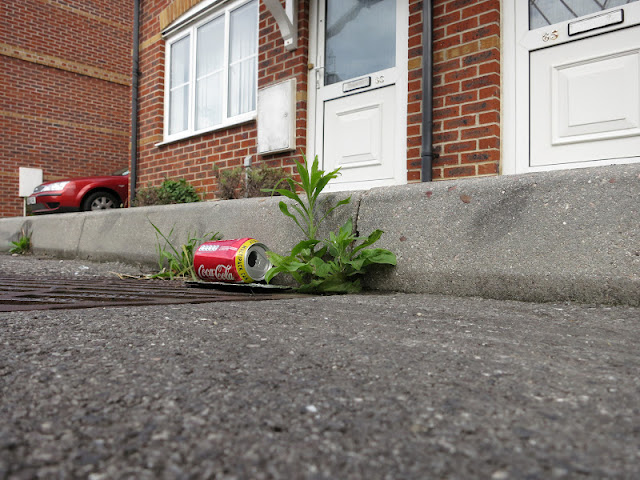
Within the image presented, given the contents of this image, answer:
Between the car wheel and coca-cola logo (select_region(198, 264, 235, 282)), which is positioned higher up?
the car wheel

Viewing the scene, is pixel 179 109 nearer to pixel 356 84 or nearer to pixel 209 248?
pixel 356 84

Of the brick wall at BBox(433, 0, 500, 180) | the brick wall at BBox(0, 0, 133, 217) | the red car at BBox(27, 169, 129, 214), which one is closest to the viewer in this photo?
the brick wall at BBox(433, 0, 500, 180)

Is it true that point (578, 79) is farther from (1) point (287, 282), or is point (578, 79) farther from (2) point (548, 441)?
(2) point (548, 441)

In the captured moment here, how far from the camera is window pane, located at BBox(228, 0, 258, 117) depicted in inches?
225

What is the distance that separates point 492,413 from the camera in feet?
2.71

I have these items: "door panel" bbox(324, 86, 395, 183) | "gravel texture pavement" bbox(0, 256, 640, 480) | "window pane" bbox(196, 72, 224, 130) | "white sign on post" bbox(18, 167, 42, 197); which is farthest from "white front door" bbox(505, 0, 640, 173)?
"white sign on post" bbox(18, 167, 42, 197)

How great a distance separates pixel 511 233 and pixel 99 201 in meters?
8.06

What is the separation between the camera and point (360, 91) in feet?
14.8

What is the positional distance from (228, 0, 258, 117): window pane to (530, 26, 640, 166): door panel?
3252mm

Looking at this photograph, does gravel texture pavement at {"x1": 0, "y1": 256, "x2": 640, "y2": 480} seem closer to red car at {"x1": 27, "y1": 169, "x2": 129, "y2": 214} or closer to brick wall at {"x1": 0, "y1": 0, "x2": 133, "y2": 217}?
red car at {"x1": 27, "y1": 169, "x2": 129, "y2": 214}

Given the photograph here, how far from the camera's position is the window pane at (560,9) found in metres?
3.26

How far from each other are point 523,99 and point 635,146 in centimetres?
82

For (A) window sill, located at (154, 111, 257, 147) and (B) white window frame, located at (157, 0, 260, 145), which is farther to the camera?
(B) white window frame, located at (157, 0, 260, 145)

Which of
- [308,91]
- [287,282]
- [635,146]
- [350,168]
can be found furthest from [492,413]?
[308,91]
